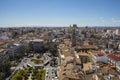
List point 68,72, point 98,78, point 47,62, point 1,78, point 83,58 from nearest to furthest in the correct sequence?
1. point 98,78
2. point 68,72
3. point 1,78
4. point 83,58
5. point 47,62

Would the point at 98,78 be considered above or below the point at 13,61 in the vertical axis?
above

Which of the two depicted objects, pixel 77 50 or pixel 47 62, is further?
pixel 77 50

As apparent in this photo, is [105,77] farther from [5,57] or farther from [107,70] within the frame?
[5,57]

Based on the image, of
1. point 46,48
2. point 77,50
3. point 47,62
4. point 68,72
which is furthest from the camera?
point 46,48

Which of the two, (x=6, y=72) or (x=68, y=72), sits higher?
(x=68, y=72)

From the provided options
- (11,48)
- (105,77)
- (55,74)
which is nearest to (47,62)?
(55,74)

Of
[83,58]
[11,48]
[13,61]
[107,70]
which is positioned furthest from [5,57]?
[107,70]

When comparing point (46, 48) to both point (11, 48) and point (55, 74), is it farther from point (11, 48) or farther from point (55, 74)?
point (55, 74)

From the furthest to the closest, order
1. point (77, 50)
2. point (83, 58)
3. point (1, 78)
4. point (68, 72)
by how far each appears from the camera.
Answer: point (77, 50) → point (83, 58) → point (1, 78) → point (68, 72)

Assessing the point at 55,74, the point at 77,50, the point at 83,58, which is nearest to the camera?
the point at 55,74
